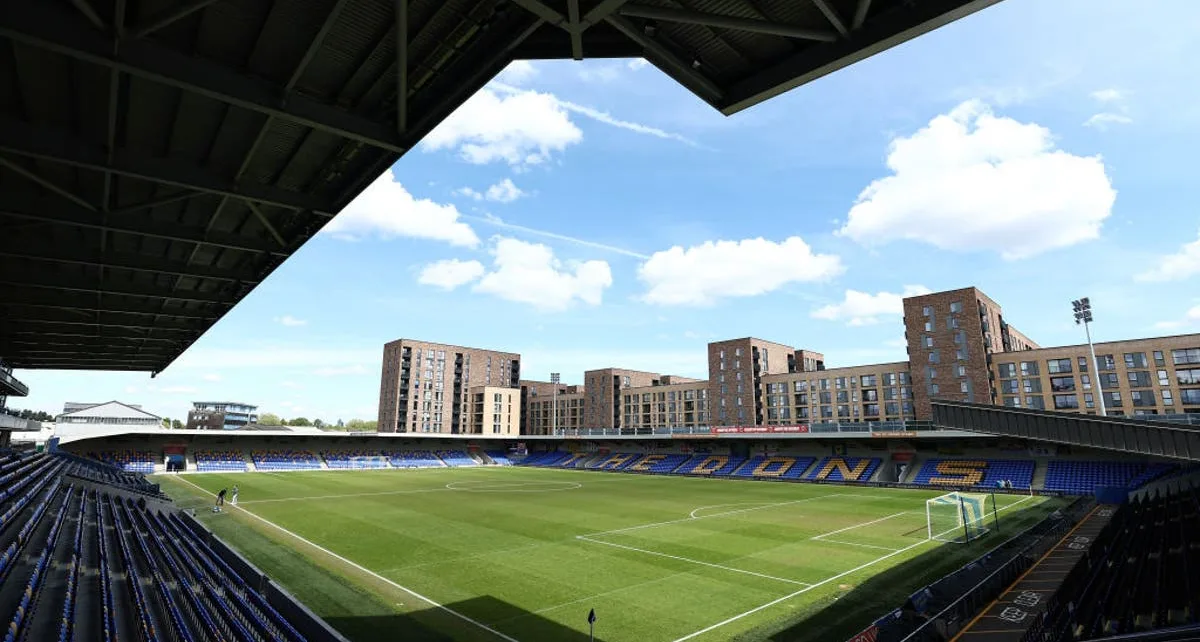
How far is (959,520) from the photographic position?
108 feet

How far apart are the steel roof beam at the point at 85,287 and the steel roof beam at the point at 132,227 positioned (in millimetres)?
6220

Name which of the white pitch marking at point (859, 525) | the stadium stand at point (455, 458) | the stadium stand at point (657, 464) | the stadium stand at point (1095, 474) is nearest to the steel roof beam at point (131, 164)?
the white pitch marking at point (859, 525)

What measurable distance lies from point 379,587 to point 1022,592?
21.9 meters

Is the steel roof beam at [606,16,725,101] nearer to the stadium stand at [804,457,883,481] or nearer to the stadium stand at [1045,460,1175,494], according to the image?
the stadium stand at [1045,460,1175,494]

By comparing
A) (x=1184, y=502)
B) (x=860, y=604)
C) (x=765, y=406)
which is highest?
(x=765, y=406)

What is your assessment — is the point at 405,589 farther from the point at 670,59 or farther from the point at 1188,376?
the point at 1188,376

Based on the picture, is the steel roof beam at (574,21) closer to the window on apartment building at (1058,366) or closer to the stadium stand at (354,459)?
the stadium stand at (354,459)

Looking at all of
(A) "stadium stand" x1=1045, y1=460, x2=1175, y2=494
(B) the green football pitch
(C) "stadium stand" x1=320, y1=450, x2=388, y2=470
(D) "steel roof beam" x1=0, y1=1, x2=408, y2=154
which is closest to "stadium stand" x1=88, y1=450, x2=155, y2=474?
(C) "stadium stand" x1=320, y1=450, x2=388, y2=470

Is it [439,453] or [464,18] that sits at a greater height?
[464,18]

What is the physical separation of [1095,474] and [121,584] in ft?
212

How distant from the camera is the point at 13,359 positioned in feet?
135

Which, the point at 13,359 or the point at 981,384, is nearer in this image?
the point at 13,359

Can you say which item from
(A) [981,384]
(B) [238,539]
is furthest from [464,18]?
(A) [981,384]

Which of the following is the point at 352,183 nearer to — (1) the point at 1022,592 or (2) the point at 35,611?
(2) the point at 35,611
